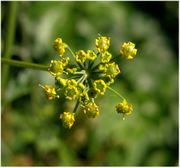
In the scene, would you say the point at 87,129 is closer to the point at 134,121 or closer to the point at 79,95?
the point at 134,121

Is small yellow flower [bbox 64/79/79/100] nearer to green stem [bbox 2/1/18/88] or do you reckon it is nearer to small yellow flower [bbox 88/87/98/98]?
small yellow flower [bbox 88/87/98/98]

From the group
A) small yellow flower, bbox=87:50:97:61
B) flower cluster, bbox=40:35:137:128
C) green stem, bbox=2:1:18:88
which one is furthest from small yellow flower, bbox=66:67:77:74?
green stem, bbox=2:1:18:88

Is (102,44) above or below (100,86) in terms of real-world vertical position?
above

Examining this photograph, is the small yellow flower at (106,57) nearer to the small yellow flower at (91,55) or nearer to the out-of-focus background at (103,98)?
the small yellow flower at (91,55)

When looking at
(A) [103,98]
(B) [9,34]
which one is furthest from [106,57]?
(A) [103,98]

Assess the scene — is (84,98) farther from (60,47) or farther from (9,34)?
(9,34)

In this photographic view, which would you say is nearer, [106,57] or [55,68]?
[55,68]

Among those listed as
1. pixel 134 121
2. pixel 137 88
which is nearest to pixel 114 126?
pixel 134 121

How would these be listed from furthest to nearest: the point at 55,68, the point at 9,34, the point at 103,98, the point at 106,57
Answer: the point at 103,98 → the point at 9,34 → the point at 106,57 → the point at 55,68
